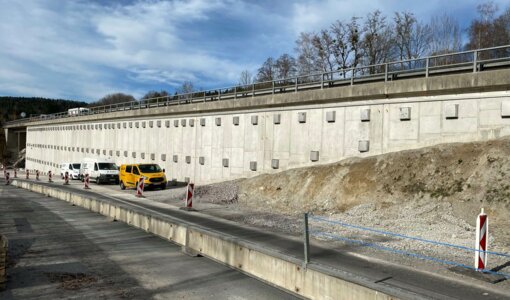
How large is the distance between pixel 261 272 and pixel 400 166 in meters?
10.7

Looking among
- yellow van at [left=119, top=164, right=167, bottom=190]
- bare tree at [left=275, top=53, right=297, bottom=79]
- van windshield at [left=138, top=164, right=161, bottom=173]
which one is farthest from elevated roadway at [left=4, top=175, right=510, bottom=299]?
bare tree at [left=275, top=53, right=297, bottom=79]

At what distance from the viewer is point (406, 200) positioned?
1517 centimetres

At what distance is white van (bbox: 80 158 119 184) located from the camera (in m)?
37.3

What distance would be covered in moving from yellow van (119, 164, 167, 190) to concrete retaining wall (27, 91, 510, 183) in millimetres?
2568

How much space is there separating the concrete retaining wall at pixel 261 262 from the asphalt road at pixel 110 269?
204 mm

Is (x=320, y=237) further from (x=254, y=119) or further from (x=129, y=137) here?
(x=129, y=137)

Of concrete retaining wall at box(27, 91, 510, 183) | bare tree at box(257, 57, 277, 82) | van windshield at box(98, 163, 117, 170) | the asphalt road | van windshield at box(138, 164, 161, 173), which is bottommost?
the asphalt road

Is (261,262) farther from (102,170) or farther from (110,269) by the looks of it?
(102,170)

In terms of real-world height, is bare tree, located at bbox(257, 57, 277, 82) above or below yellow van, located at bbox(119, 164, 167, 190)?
above

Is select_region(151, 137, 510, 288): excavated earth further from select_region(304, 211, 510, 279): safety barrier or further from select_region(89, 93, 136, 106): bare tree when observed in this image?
select_region(89, 93, 136, 106): bare tree

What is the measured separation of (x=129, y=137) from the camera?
43.0 metres

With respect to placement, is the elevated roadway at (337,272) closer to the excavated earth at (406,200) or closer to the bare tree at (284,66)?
the excavated earth at (406,200)

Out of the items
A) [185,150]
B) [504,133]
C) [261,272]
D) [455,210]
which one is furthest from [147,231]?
[185,150]

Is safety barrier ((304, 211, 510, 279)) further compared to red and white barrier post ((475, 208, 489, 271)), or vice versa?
red and white barrier post ((475, 208, 489, 271))
